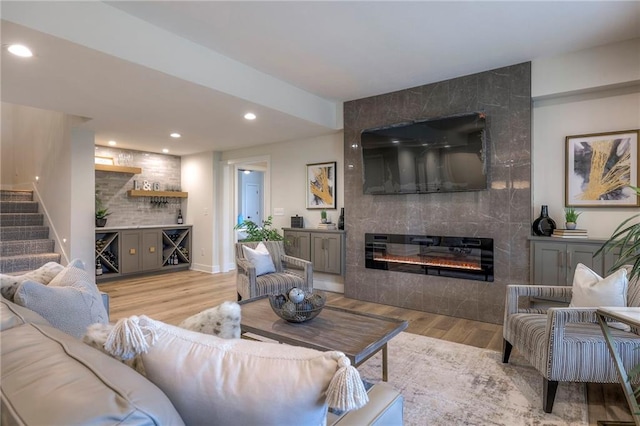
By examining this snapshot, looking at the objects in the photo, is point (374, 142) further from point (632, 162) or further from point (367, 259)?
point (632, 162)

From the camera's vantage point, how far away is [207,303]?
4.36 meters

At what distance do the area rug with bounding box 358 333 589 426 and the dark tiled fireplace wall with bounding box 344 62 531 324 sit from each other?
103cm

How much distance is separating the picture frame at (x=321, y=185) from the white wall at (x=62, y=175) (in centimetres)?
308

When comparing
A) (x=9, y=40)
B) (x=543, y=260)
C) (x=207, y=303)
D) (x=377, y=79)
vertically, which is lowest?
(x=207, y=303)

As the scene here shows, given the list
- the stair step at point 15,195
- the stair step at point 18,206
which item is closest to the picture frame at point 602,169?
the stair step at point 18,206

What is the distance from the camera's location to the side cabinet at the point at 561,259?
308 cm

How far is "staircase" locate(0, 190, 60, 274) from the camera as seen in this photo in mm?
4513

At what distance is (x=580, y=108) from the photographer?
11.2 ft

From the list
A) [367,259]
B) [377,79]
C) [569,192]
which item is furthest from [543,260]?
[377,79]

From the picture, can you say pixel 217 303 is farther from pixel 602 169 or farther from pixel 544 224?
pixel 602 169

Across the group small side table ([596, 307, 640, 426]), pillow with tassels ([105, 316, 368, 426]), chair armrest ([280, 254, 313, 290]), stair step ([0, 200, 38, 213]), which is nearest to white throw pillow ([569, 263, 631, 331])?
small side table ([596, 307, 640, 426])

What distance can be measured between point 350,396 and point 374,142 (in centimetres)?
394

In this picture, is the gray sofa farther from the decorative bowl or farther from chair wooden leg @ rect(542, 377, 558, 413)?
chair wooden leg @ rect(542, 377, 558, 413)

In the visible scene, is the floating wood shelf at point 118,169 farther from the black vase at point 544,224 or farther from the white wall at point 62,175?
the black vase at point 544,224
